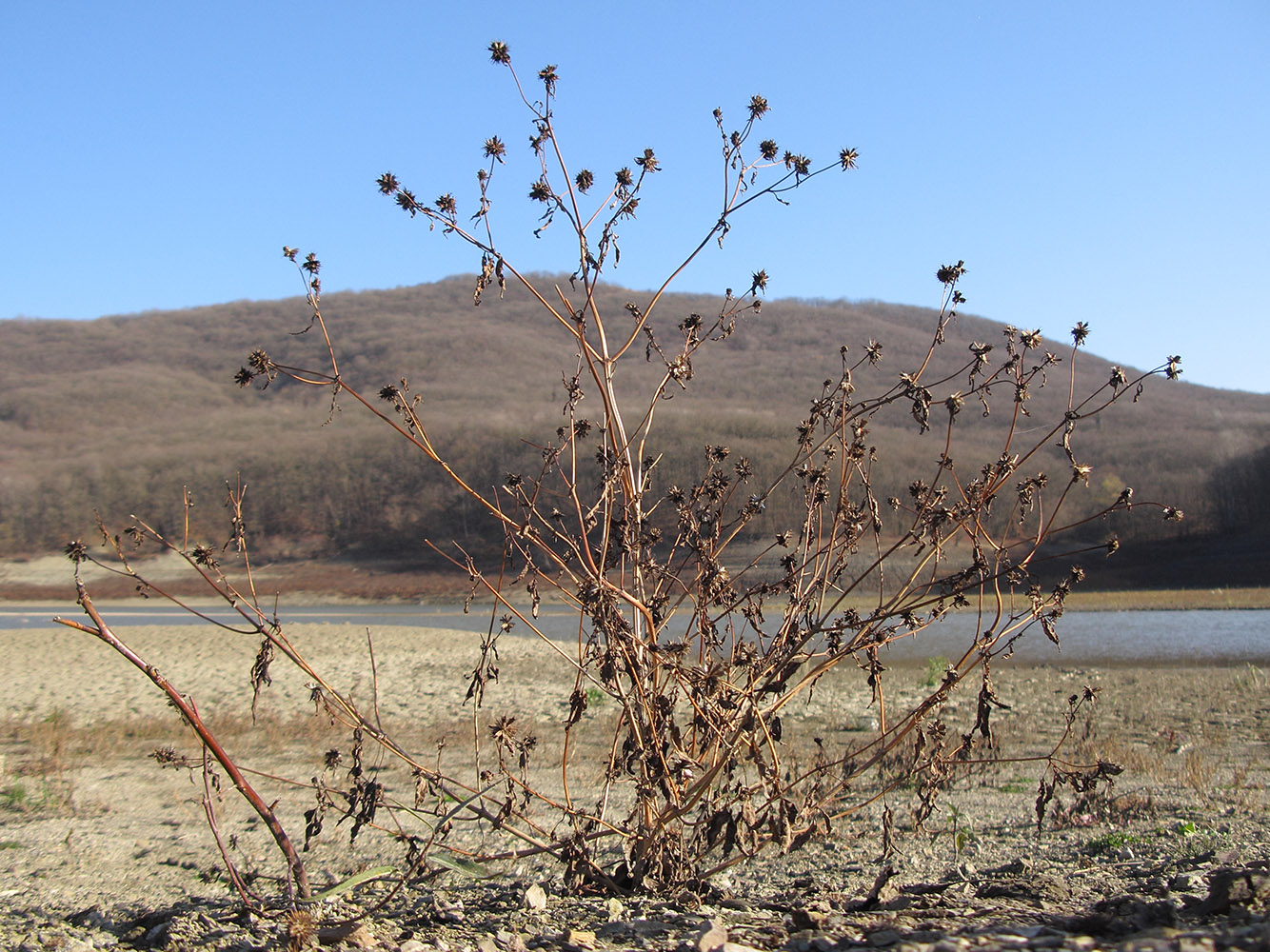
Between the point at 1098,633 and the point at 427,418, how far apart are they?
59.4 m

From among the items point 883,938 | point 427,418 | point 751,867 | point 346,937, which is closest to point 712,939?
point 883,938

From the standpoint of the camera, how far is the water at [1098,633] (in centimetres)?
1762

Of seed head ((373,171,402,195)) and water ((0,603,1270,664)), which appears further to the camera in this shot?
water ((0,603,1270,664))

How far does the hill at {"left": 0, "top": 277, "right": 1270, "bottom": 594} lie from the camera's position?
48.8 metres

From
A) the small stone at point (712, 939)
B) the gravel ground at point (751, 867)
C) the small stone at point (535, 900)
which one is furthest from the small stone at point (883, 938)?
the small stone at point (535, 900)

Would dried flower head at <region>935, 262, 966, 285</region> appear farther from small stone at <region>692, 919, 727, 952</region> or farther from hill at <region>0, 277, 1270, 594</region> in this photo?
hill at <region>0, 277, 1270, 594</region>

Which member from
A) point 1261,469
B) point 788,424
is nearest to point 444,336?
point 788,424

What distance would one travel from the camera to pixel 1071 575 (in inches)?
121

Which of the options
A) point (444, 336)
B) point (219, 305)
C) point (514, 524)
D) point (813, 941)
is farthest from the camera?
point (219, 305)

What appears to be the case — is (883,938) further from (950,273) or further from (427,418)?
(427,418)

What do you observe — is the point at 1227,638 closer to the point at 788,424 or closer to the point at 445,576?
→ the point at 445,576

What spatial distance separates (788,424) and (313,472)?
103 feet

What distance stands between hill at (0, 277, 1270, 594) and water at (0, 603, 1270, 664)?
619cm

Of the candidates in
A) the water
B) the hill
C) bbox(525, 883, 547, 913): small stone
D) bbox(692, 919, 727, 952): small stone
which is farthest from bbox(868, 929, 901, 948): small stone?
the hill
